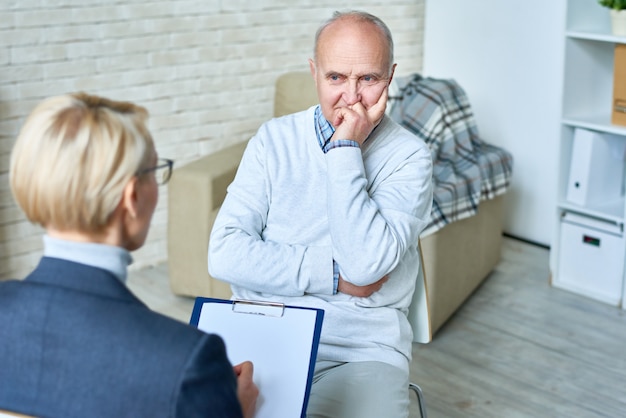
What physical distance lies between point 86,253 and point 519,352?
2.23m

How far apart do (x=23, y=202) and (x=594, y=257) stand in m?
2.82

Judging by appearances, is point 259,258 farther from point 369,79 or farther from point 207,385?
point 207,385

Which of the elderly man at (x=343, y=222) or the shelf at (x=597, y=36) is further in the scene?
the shelf at (x=597, y=36)

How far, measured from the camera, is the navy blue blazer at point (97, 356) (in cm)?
114

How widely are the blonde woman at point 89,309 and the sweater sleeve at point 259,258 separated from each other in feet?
2.05

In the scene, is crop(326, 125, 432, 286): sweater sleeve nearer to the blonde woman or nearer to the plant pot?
the blonde woman

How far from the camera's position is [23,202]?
1181 mm

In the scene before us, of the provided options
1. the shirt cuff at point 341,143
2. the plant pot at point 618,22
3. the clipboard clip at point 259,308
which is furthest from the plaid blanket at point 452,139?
the clipboard clip at point 259,308

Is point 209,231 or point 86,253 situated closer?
point 86,253

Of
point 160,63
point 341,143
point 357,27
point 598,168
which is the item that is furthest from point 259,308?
point 598,168

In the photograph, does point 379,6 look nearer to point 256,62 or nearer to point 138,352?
point 256,62

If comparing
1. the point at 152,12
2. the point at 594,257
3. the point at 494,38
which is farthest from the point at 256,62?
the point at 594,257

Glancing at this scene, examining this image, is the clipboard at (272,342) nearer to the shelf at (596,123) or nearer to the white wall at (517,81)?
the shelf at (596,123)

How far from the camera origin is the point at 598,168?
3.55m
